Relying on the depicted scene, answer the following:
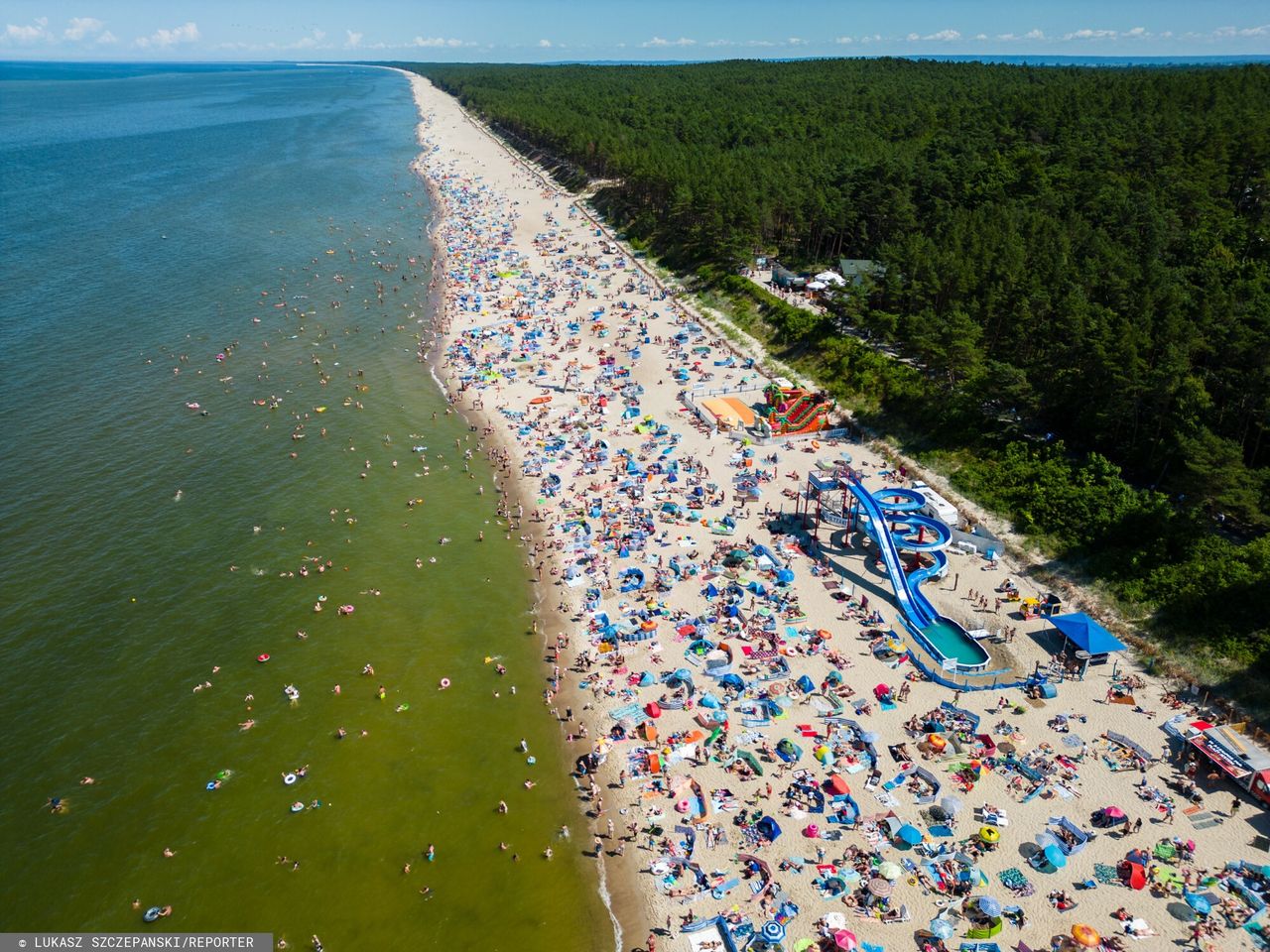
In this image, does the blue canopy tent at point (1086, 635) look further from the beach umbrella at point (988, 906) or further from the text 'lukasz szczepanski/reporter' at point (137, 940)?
the text 'lukasz szczepanski/reporter' at point (137, 940)

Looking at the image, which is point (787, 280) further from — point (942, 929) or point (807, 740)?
point (942, 929)

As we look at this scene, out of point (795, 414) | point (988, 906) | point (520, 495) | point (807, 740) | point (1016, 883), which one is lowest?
point (520, 495)

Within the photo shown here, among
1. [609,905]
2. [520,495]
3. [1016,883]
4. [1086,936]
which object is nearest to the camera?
[1086,936]

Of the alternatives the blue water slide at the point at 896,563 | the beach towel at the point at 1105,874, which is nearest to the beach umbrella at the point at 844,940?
the beach towel at the point at 1105,874

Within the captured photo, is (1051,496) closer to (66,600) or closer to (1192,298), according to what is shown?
(1192,298)

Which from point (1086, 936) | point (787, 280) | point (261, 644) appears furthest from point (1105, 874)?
point (787, 280)
